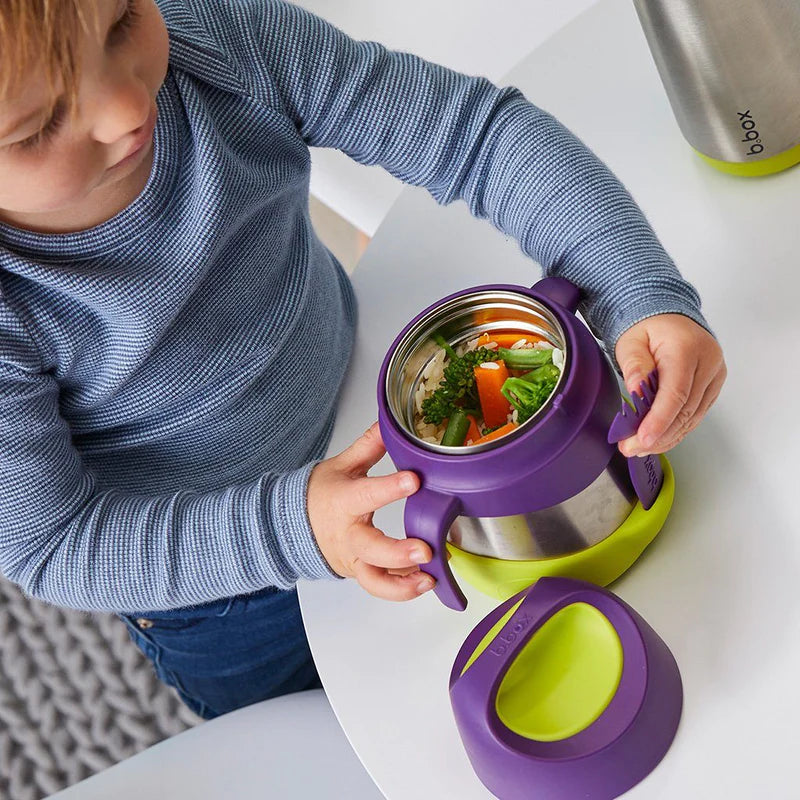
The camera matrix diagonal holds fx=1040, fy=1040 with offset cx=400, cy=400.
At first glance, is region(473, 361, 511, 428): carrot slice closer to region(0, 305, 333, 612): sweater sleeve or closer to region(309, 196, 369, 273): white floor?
region(0, 305, 333, 612): sweater sleeve

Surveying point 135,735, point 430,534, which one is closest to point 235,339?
point 430,534

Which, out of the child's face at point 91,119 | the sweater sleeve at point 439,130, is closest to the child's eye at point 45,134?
the child's face at point 91,119

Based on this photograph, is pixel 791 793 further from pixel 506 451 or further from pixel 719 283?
pixel 719 283

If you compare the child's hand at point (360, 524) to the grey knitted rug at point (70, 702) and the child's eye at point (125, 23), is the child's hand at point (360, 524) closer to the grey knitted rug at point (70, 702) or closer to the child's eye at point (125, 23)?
the child's eye at point (125, 23)

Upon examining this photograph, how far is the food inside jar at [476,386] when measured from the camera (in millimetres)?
561

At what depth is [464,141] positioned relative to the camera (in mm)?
758

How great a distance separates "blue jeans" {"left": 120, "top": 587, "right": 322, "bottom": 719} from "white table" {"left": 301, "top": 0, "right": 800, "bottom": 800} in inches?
9.6

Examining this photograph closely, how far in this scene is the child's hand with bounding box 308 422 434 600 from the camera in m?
0.58

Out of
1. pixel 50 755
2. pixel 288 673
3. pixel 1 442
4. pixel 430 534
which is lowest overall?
pixel 50 755

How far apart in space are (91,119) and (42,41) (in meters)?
0.06

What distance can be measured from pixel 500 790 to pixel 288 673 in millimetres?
534

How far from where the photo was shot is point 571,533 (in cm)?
55

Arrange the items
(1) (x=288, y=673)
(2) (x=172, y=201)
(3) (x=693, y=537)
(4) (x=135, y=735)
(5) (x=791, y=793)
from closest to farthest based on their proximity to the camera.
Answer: (5) (x=791, y=793) < (3) (x=693, y=537) < (2) (x=172, y=201) < (1) (x=288, y=673) < (4) (x=135, y=735)

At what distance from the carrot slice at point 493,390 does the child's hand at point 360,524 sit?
68mm
